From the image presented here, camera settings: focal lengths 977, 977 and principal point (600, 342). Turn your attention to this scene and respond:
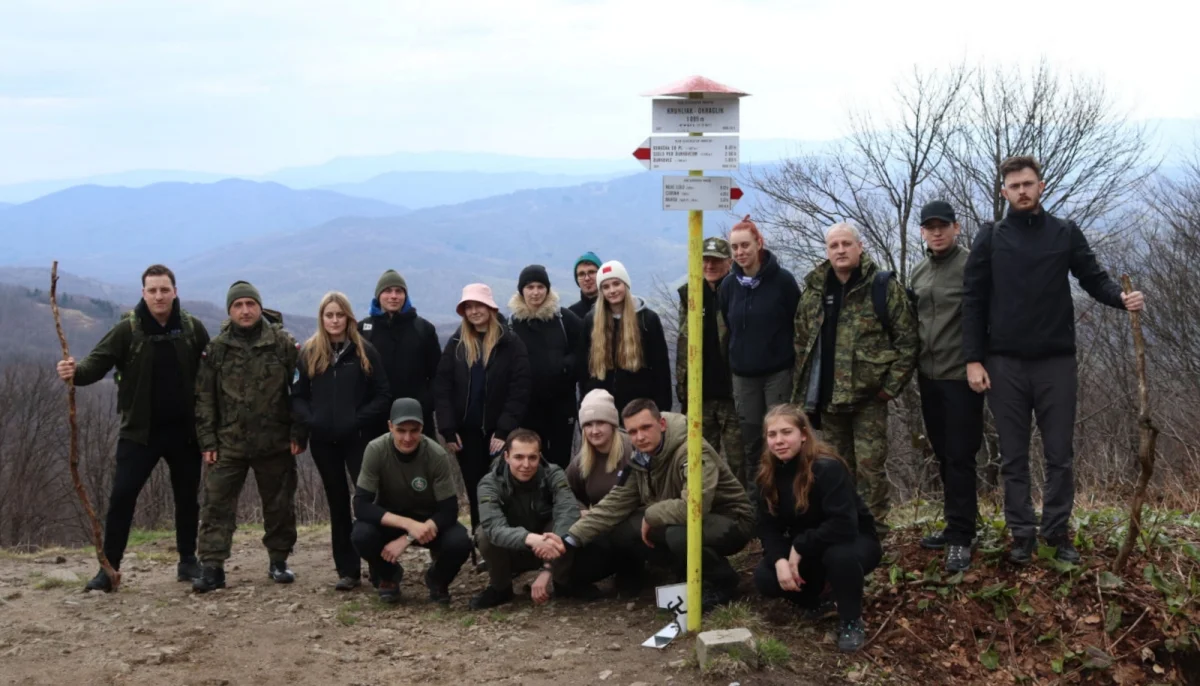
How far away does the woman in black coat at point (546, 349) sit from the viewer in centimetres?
729

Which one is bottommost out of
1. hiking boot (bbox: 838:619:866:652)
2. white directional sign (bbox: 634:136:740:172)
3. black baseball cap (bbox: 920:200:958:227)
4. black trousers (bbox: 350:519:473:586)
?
hiking boot (bbox: 838:619:866:652)

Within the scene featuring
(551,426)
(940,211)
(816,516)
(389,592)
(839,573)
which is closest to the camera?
(839,573)

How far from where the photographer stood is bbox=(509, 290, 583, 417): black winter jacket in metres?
7.30

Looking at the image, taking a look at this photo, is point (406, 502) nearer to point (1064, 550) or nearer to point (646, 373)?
point (646, 373)

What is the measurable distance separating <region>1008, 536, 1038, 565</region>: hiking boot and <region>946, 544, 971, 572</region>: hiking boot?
261mm

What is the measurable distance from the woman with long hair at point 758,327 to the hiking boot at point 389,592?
2676mm

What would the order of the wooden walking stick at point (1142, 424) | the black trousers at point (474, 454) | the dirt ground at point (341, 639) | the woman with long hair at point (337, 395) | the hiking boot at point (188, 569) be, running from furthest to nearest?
the hiking boot at point (188, 569), the black trousers at point (474, 454), the woman with long hair at point (337, 395), the dirt ground at point (341, 639), the wooden walking stick at point (1142, 424)

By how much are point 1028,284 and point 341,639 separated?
4588 millimetres

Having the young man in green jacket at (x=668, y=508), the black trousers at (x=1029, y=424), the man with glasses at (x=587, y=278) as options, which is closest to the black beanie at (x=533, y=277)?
the man with glasses at (x=587, y=278)

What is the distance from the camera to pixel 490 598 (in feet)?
21.6

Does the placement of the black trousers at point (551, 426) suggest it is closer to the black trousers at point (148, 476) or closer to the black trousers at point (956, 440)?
the black trousers at point (148, 476)

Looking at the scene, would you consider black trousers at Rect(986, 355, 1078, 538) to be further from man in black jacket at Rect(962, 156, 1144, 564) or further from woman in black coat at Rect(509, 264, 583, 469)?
woman in black coat at Rect(509, 264, 583, 469)

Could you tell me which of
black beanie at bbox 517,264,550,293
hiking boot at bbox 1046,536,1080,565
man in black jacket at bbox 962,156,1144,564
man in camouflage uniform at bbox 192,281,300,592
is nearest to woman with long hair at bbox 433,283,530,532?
black beanie at bbox 517,264,550,293

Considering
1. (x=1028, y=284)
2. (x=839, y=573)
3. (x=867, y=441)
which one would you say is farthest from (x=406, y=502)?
(x=1028, y=284)
